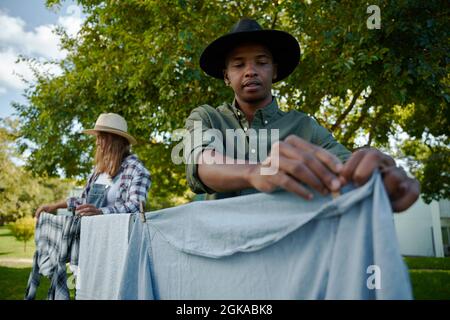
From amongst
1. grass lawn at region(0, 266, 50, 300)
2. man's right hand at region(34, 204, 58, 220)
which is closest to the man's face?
man's right hand at region(34, 204, 58, 220)

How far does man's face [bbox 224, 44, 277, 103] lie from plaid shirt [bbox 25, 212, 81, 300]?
199cm

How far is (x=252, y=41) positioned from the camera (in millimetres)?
1929

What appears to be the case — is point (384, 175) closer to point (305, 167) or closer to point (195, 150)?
point (305, 167)

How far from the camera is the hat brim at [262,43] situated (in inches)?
74.9

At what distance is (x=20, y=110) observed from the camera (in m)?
9.25

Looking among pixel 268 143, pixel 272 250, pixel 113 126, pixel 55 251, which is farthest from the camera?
pixel 113 126

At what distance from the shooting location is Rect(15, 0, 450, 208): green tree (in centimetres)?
499

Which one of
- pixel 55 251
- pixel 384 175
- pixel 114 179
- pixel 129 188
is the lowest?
pixel 55 251

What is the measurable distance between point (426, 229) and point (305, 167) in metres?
33.3

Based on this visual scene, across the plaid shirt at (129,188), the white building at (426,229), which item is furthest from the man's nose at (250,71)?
the white building at (426,229)

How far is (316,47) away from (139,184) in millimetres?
4209

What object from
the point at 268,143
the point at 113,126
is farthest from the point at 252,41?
the point at 113,126

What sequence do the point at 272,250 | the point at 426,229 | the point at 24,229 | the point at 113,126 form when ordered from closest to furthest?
the point at 272,250, the point at 113,126, the point at 24,229, the point at 426,229
